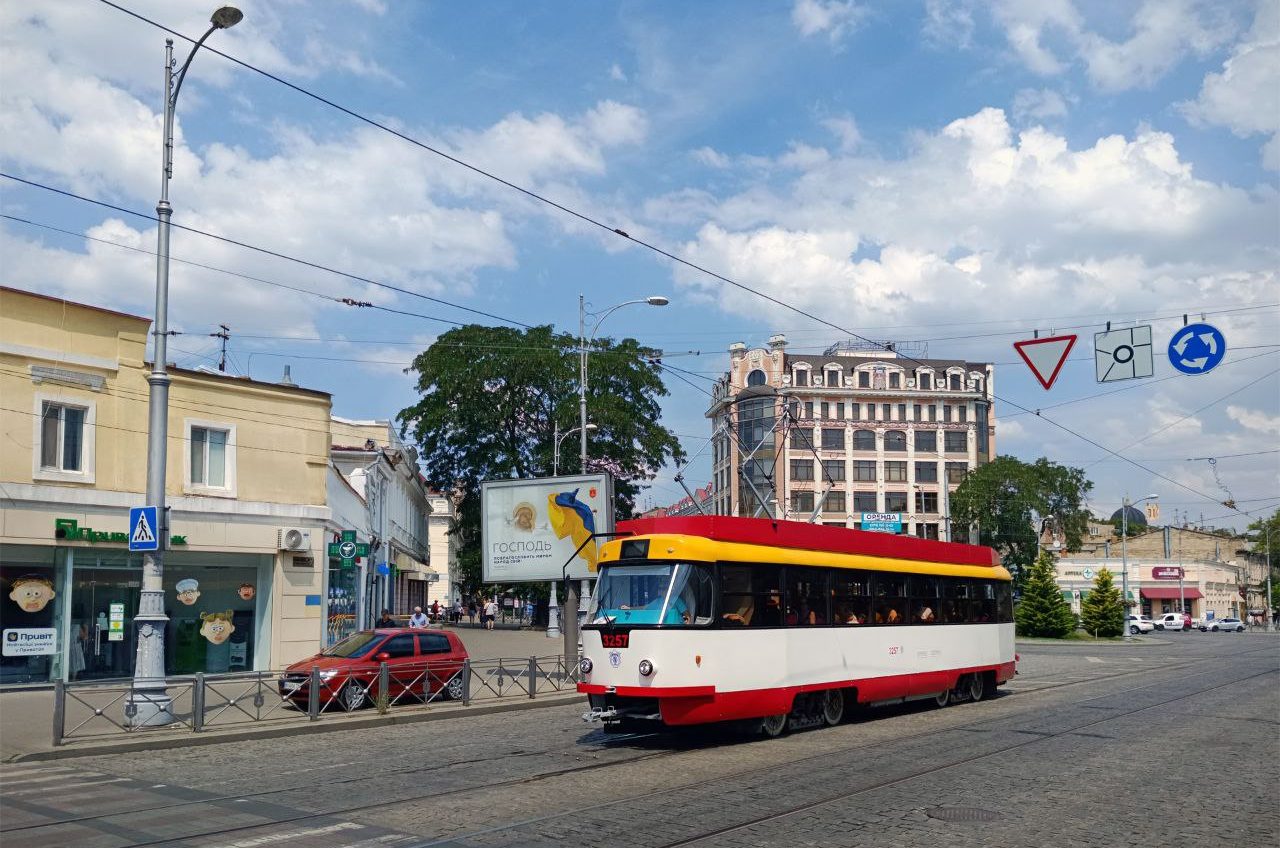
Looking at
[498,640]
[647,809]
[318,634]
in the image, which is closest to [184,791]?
[647,809]

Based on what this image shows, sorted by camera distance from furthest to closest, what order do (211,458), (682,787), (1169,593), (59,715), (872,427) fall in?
(1169,593) < (872,427) < (211,458) < (59,715) < (682,787)

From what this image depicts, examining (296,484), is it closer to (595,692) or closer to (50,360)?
(50,360)

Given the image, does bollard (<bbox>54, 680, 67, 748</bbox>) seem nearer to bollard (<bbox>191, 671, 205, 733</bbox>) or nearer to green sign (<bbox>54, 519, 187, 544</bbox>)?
bollard (<bbox>191, 671, 205, 733</bbox>)

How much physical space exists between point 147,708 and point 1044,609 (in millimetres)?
48975

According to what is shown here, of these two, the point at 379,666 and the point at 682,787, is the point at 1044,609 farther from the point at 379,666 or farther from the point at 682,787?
the point at 682,787

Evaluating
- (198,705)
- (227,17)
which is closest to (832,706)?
(198,705)

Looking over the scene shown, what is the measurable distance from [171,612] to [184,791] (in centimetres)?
1447

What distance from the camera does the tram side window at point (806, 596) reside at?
16.7 meters

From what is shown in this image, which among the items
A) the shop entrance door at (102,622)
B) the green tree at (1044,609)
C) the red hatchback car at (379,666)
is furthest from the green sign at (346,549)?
the green tree at (1044,609)

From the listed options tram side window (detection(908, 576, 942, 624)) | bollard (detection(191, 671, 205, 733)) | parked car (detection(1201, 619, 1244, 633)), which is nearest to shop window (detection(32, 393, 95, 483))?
bollard (detection(191, 671, 205, 733))

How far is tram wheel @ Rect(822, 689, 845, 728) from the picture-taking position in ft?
57.4

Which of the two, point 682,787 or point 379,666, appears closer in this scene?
point 682,787

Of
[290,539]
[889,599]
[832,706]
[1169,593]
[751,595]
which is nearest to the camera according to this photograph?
[751,595]

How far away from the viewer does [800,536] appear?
17234 millimetres
